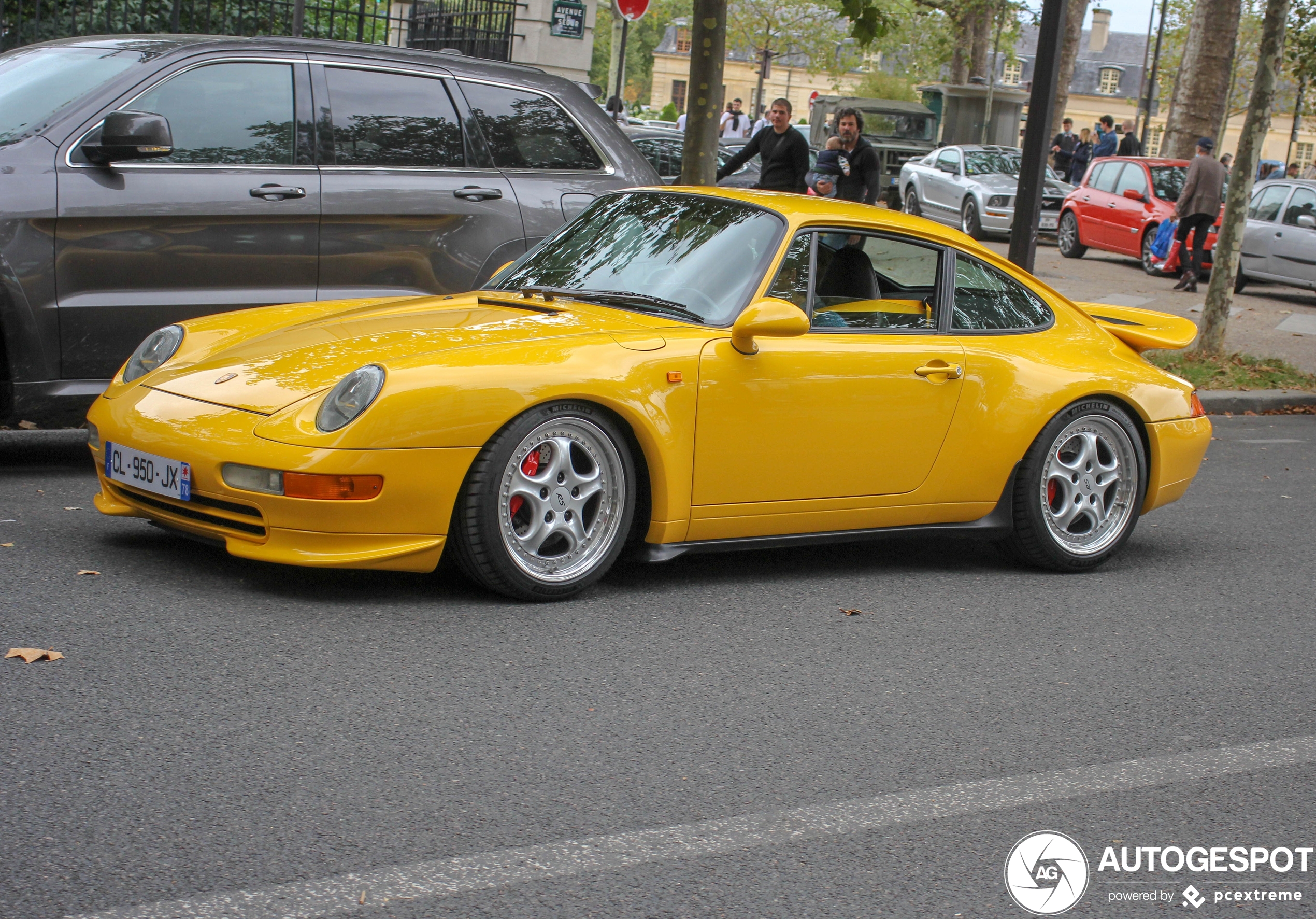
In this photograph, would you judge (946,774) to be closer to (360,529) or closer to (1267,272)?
(360,529)

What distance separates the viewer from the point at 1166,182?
68.6ft

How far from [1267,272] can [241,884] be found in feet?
60.2

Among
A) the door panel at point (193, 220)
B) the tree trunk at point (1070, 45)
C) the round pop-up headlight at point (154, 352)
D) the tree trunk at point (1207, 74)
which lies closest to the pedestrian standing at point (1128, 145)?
the tree trunk at point (1207, 74)

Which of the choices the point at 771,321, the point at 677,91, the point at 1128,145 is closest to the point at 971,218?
the point at 1128,145

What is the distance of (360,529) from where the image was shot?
441cm

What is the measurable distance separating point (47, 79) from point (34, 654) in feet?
11.5

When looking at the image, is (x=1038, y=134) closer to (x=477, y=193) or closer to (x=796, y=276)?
(x=477, y=193)

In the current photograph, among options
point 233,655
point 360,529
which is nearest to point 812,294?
point 360,529

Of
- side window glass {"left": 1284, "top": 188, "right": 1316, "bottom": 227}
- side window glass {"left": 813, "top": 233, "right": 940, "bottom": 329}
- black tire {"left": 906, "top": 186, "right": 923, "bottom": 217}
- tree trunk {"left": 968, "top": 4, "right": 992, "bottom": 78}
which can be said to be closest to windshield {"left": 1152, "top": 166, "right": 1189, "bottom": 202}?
side window glass {"left": 1284, "top": 188, "right": 1316, "bottom": 227}

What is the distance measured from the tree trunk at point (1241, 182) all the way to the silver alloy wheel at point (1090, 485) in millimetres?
6906

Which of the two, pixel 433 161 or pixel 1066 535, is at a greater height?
pixel 433 161

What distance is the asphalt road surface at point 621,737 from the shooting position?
9.50ft

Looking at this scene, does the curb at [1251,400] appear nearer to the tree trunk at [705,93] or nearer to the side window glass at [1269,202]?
the tree trunk at [705,93]

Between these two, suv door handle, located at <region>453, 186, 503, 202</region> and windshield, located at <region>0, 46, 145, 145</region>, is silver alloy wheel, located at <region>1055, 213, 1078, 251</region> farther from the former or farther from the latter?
windshield, located at <region>0, 46, 145, 145</region>
